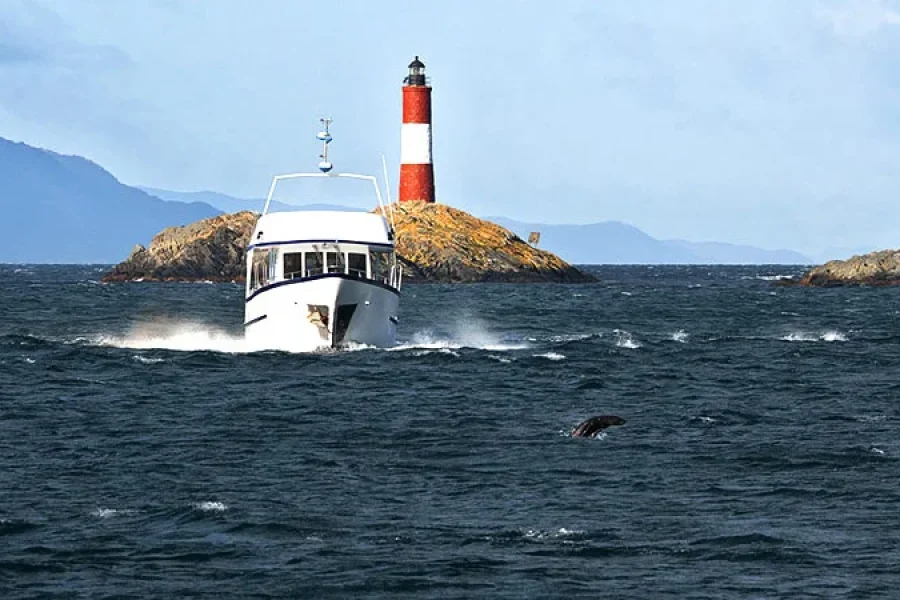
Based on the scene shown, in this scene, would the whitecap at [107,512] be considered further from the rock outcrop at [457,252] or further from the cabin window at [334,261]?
the rock outcrop at [457,252]

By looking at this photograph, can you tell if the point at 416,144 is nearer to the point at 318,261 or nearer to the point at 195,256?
the point at 195,256

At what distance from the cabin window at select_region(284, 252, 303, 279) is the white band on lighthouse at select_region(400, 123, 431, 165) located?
84.6 meters

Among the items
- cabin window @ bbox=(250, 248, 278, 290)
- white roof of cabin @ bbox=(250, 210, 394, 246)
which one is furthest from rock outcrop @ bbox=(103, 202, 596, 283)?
white roof of cabin @ bbox=(250, 210, 394, 246)

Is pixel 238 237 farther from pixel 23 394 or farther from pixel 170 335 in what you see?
pixel 23 394

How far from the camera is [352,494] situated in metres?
25.8

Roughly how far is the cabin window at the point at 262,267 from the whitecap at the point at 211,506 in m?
25.0

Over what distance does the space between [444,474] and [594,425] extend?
242 inches

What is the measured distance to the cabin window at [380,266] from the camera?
165 ft

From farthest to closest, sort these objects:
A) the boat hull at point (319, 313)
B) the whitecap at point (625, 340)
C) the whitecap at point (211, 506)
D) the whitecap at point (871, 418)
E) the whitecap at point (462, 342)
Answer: the whitecap at point (625, 340), the whitecap at point (462, 342), the boat hull at point (319, 313), the whitecap at point (871, 418), the whitecap at point (211, 506)

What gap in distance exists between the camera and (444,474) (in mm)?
28016

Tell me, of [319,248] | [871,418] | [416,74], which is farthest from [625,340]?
[416,74]

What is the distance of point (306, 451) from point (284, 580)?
10769 mm

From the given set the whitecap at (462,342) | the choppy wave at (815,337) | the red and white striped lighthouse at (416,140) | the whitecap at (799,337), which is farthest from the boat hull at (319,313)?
the red and white striped lighthouse at (416,140)

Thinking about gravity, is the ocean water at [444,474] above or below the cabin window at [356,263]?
below
